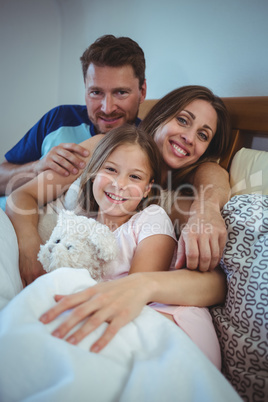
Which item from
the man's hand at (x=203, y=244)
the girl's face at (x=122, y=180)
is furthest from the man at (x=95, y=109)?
the man's hand at (x=203, y=244)

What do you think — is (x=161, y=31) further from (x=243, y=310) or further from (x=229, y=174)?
(x=243, y=310)

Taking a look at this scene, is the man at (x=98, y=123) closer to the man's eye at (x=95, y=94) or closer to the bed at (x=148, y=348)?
the man's eye at (x=95, y=94)

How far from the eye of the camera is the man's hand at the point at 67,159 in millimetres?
1211

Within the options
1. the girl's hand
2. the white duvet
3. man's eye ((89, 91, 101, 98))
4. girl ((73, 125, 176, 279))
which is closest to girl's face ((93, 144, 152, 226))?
girl ((73, 125, 176, 279))

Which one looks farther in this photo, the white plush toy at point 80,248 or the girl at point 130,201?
the girl at point 130,201

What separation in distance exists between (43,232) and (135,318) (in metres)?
0.66

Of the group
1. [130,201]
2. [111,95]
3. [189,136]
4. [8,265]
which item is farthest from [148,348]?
[111,95]

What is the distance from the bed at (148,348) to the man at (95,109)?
0.81 meters

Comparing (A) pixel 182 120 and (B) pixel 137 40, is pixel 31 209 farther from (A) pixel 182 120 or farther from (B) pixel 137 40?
(B) pixel 137 40

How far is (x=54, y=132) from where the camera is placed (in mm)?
1656

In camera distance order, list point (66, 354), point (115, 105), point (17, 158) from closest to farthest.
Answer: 1. point (66, 354)
2. point (115, 105)
3. point (17, 158)

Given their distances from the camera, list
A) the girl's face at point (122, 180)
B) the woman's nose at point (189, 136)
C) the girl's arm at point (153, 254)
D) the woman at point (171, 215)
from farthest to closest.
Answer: the woman's nose at point (189, 136) < the girl's face at point (122, 180) < the girl's arm at point (153, 254) < the woman at point (171, 215)

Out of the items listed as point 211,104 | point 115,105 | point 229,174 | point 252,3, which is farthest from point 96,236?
point 252,3

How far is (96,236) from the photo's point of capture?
747mm
